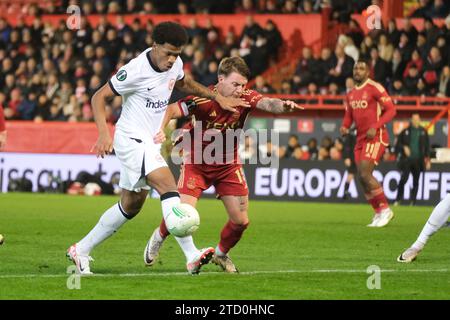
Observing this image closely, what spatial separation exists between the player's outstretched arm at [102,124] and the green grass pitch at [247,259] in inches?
44.6

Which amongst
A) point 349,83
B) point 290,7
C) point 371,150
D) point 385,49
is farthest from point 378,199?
point 290,7

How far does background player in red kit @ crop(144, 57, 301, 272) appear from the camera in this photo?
34.9ft

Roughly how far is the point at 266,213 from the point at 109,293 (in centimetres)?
1156

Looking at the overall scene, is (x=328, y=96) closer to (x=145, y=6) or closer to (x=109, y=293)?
(x=145, y=6)

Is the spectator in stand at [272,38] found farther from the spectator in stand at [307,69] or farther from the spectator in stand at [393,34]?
the spectator in stand at [393,34]

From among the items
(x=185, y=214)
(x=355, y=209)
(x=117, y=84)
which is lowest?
(x=355, y=209)

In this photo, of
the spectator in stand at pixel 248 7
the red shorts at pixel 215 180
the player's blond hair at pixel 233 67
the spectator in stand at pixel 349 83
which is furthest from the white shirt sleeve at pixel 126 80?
the spectator in stand at pixel 248 7

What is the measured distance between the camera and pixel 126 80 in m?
9.76

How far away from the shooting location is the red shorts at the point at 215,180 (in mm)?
10859

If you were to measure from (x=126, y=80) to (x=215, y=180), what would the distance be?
167 cm

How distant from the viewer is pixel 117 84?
9.77m

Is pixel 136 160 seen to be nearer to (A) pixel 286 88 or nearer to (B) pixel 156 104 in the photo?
(B) pixel 156 104

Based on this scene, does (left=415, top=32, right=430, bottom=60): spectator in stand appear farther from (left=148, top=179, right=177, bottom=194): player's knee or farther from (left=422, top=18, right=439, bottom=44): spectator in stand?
(left=148, top=179, right=177, bottom=194): player's knee
